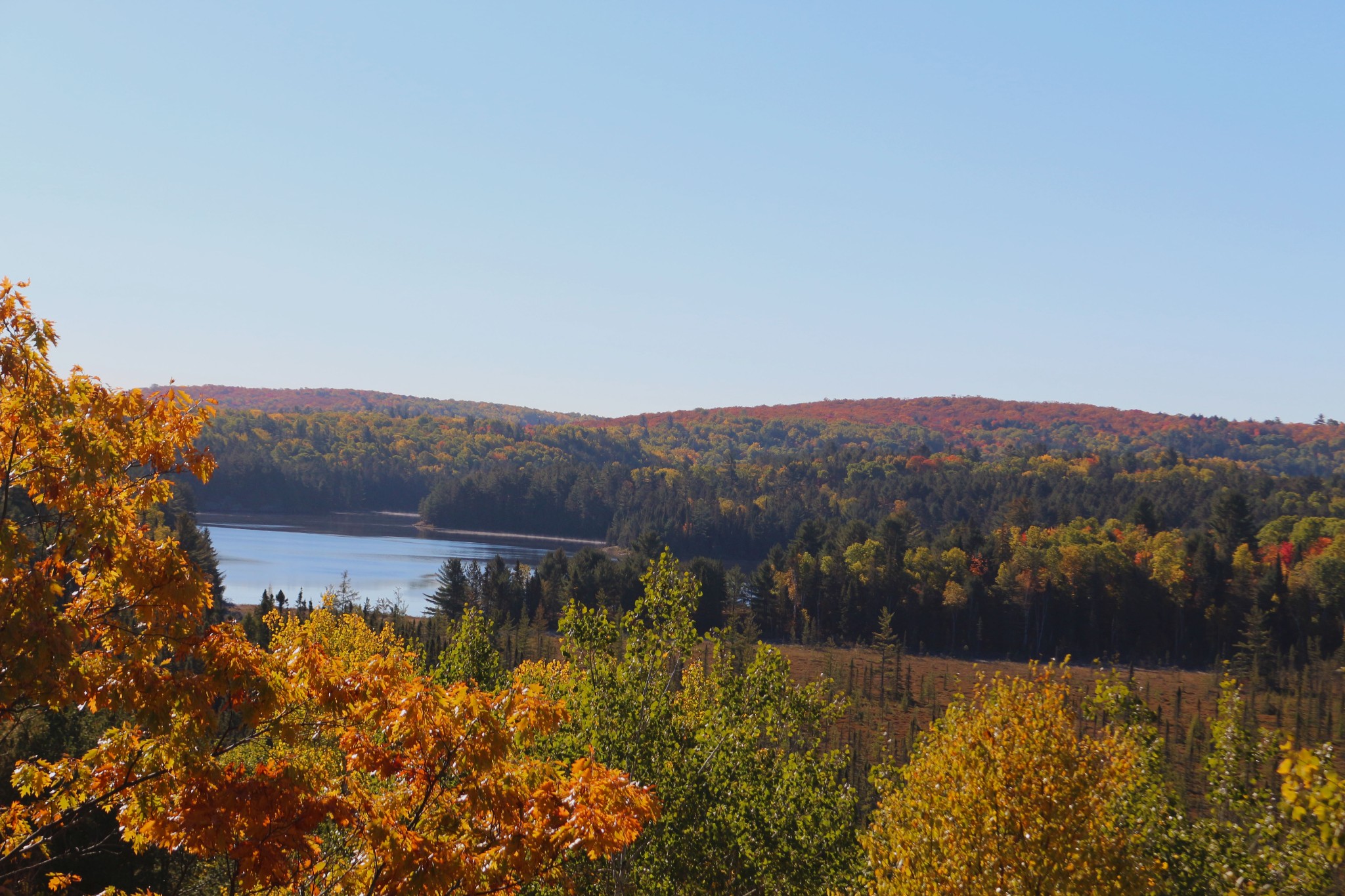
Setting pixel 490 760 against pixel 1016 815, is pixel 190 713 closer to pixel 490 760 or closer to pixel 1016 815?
pixel 490 760

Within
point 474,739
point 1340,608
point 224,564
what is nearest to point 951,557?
point 1340,608

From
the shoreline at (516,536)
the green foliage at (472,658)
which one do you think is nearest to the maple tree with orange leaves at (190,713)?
the green foliage at (472,658)

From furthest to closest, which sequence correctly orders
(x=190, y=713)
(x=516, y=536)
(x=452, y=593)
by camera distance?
Answer: (x=516, y=536), (x=452, y=593), (x=190, y=713)

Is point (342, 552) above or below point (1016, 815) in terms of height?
below

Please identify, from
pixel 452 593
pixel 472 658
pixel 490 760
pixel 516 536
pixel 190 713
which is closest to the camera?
pixel 190 713

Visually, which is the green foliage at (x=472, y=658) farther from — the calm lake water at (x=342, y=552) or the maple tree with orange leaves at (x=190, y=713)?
the calm lake water at (x=342, y=552)

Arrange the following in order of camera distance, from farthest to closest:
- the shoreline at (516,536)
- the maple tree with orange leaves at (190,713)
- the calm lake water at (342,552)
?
the shoreline at (516,536), the calm lake water at (342,552), the maple tree with orange leaves at (190,713)

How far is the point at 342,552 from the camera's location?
431 ft

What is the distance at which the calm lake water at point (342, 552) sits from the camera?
94125 mm

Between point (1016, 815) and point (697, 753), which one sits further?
point (1016, 815)

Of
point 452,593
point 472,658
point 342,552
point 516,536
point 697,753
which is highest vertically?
point 697,753

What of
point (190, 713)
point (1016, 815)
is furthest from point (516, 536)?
point (190, 713)

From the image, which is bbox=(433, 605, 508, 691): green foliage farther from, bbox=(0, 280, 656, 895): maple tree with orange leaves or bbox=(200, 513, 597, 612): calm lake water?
bbox=(200, 513, 597, 612): calm lake water

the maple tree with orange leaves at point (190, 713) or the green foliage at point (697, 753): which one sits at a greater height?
the maple tree with orange leaves at point (190, 713)
